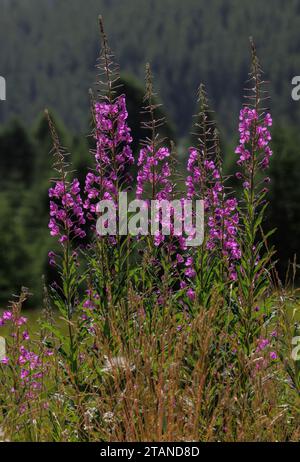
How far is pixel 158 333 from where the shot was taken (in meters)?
5.96

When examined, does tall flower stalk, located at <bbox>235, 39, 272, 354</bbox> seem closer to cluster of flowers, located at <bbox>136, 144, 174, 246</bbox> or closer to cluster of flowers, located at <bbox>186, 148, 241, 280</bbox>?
cluster of flowers, located at <bbox>186, 148, 241, 280</bbox>

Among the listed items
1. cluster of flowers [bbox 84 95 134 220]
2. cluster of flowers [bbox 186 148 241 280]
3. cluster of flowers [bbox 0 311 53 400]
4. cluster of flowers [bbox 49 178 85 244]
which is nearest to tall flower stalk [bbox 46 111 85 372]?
cluster of flowers [bbox 49 178 85 244]

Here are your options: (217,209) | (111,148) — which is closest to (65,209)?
(111,148)

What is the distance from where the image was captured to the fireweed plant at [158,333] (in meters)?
5.46

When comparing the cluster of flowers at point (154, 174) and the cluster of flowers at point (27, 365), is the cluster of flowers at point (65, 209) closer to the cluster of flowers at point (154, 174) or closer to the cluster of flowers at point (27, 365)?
the cluster of flowers at point (154, 174)

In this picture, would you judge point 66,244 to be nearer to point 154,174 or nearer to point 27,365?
point 154,174

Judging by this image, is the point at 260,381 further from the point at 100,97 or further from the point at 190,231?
the point at 100,97

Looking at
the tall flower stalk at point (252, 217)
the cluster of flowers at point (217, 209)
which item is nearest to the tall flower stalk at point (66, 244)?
the cluster of flowers at point (217, 209)

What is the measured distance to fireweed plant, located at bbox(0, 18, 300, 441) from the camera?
5.46 m

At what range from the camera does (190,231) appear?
21.7 ft

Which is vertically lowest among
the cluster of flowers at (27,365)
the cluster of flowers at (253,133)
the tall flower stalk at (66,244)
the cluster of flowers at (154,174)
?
the cluster of flowers at (27,365)
